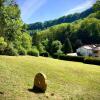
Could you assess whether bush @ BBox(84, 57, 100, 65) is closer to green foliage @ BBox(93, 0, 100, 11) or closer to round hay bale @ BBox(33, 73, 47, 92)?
green foliage @ BBox(93, 0, 100, 11)

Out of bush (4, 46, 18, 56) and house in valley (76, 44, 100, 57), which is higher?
house in valley (76, 44, 100, 57)

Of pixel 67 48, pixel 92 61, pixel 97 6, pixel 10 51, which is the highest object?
pixel 97 6

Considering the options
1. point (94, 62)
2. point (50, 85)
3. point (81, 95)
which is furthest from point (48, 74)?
point (94, 62)

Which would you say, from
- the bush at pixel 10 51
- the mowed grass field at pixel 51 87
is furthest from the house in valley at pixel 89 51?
the mowed grass field at pixel 51 87

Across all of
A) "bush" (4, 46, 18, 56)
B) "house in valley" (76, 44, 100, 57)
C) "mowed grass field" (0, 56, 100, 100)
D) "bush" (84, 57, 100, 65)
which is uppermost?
"house in valley" (76, 44, 100, 57)

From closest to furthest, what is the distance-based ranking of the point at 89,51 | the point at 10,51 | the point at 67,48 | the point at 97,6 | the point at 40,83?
1. the point at 40,83
2. the point at 97,6
3. the point at 10,51
4. the point at 89,51
5. the point at 67,48

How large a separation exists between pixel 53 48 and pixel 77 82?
108373mm

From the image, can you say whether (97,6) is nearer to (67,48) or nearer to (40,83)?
(40,83)

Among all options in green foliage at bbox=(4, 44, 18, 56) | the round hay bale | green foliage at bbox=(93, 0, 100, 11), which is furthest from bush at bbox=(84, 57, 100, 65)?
the round hay bale

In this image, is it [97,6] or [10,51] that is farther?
[10,51]

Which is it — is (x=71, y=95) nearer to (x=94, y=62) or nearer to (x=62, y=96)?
(x=62, y=96)

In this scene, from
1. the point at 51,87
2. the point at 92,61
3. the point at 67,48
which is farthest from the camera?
the point at 67,48

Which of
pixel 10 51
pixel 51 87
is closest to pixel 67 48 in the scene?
pixel 10 51

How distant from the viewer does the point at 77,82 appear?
29703 mm
